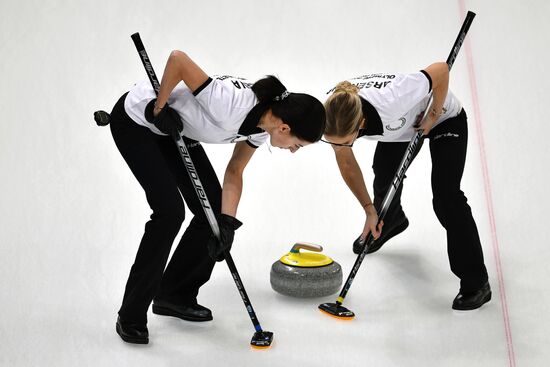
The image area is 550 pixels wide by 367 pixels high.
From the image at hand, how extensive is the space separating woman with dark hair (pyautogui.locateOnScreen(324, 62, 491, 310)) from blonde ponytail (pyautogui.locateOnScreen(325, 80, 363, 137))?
0.06 m

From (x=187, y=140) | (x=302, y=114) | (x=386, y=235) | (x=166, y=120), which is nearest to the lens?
(x=302, y=114)

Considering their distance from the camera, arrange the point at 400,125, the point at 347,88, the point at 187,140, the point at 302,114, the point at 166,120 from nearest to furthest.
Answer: the point at 302,114
the point at 166,120
the point at 347,88
the point at 187,140
the point at 400,125

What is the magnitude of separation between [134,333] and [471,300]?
1288mm

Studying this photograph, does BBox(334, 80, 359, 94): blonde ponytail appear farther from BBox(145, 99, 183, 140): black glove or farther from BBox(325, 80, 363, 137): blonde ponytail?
BBox(145, 99, 183, 140): black glove

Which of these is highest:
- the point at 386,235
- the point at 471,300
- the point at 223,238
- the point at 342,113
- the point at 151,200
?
the point at 342,113

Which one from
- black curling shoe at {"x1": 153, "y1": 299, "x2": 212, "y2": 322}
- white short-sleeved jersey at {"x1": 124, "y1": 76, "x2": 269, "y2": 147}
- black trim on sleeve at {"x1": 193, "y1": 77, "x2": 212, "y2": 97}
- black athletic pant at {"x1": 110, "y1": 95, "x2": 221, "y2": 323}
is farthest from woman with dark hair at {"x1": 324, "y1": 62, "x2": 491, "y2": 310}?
black curling shoe at {"x1": 153, "y1": 299, "x2": 212, "y2": 322}

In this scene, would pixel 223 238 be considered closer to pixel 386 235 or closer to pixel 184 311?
pixel 184 311

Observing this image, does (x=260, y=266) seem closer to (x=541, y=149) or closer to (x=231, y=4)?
(x=541, y=149)

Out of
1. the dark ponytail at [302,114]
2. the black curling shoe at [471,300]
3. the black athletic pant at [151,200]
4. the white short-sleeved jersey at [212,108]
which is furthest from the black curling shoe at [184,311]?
the black curling shoe at [471,300]

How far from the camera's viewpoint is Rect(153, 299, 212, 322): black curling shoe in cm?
273

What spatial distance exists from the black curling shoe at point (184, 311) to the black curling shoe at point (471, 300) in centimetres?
97

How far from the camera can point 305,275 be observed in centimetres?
287

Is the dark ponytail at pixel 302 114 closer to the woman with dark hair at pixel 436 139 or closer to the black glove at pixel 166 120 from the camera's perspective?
the woman with dark hair at pixel 436 139

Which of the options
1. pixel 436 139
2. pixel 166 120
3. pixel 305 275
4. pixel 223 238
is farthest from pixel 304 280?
pixel 166 120
